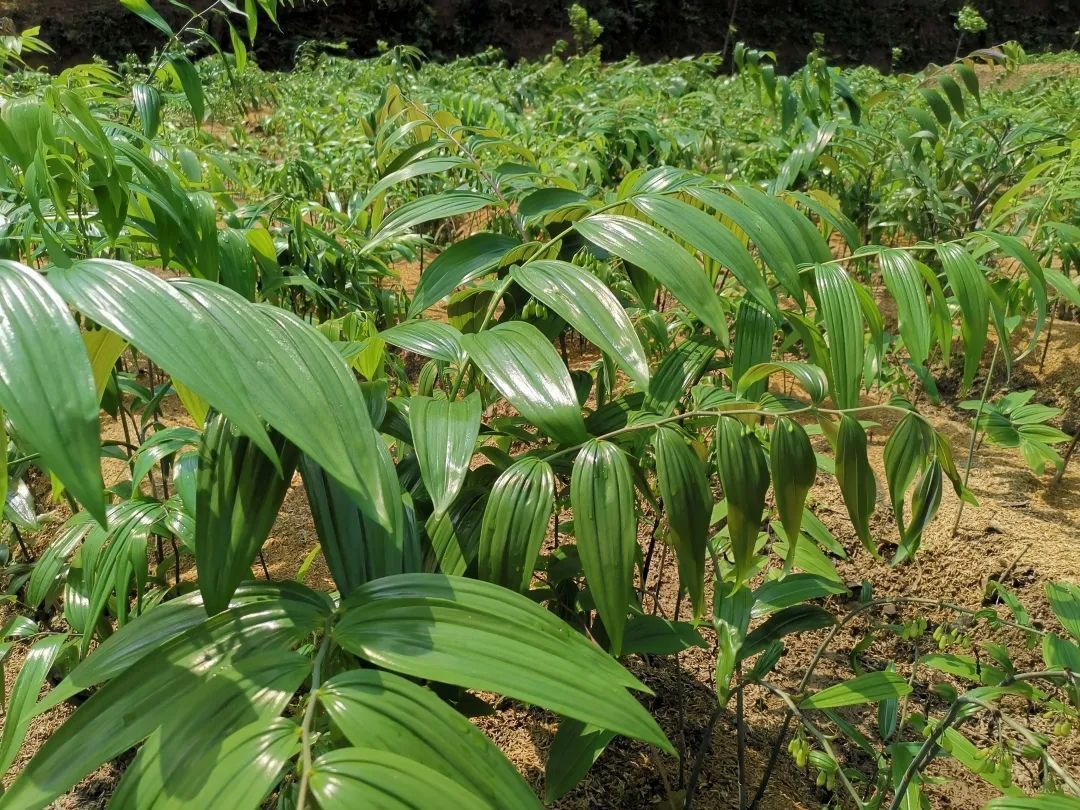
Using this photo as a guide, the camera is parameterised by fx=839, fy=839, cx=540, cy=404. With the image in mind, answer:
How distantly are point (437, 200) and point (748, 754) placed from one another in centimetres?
83

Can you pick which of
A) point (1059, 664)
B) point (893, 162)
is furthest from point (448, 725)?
point (893, 162)

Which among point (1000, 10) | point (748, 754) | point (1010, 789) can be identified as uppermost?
point (1000, 10)

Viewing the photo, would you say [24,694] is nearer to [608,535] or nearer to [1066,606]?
[608,535]

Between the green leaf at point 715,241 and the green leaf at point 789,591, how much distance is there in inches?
11.4

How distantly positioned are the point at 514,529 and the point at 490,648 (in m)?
0.17

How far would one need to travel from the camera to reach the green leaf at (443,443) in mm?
557

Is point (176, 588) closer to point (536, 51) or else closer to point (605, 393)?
point (605, 393)

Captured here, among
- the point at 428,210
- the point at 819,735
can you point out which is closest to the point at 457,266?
the point at 428,210

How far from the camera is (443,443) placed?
0.58m

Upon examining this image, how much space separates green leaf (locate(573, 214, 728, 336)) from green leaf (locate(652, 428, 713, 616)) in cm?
9

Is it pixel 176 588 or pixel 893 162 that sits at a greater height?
pixel 893 162

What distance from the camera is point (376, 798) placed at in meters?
0.34

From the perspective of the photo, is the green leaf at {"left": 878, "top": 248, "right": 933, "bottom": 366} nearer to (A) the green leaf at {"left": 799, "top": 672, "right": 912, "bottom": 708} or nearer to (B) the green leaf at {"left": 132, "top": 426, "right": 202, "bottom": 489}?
(A) the green leaf at {"left": 799, "top": 672, "right": 912, "bottom": 708}

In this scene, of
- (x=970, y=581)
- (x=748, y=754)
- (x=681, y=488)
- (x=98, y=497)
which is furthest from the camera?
(x=970, y=581)
